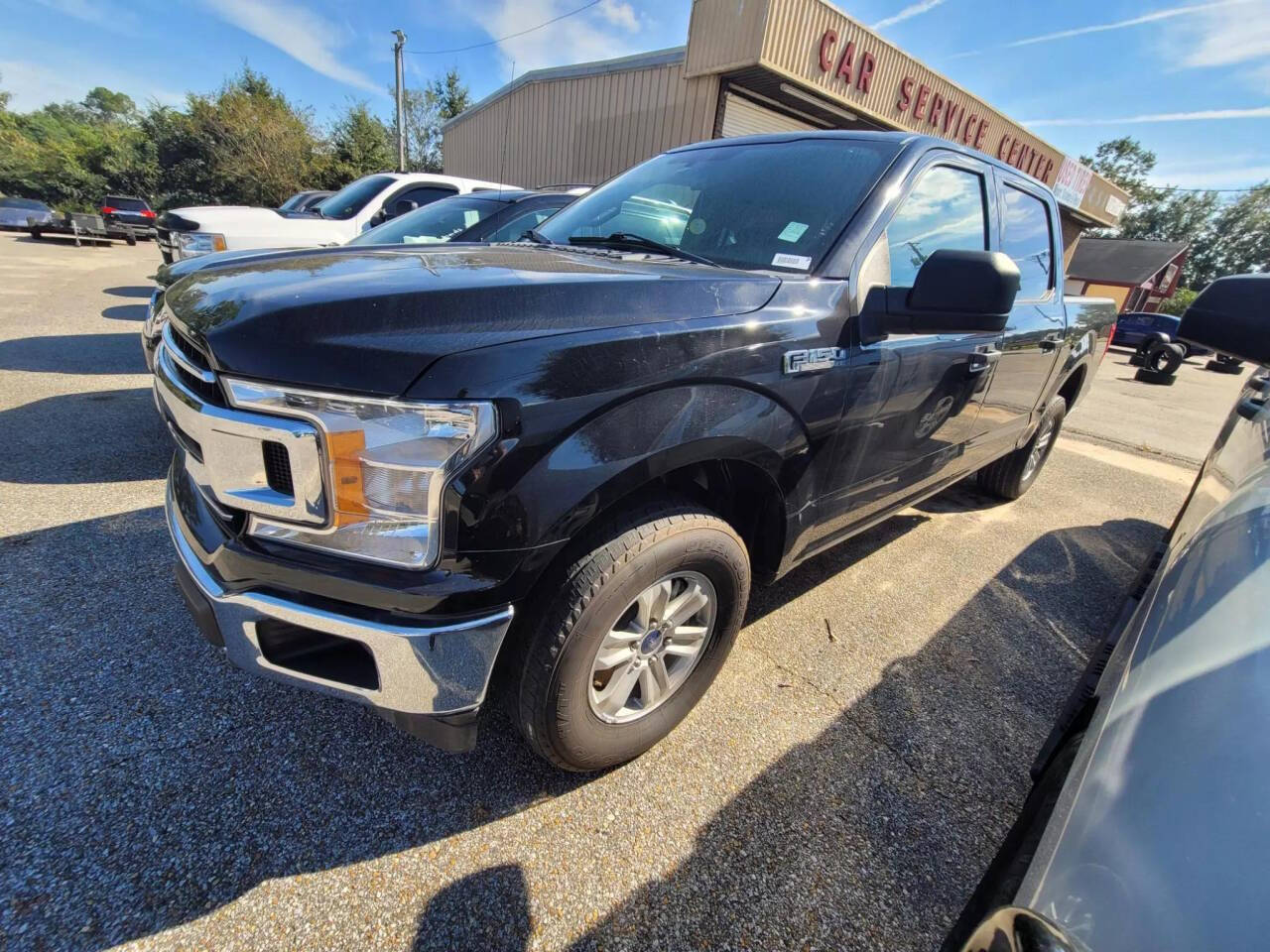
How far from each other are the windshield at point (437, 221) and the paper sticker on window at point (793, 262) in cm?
386

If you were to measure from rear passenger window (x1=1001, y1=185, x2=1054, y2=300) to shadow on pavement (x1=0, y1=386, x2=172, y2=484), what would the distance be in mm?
4717

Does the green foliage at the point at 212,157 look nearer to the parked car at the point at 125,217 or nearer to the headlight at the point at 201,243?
the parked car at the point at 125,217

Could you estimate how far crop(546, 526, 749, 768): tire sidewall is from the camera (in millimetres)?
1459

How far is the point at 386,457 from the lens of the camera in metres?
1.17

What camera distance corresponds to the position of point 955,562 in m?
3.37

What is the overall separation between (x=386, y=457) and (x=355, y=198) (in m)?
7.09

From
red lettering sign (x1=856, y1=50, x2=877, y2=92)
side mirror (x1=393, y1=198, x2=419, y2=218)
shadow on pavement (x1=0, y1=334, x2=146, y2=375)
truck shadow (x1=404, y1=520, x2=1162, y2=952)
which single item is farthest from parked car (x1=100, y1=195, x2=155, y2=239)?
truck shadow (x1=404, y1=520, x2=1162, y2=952)

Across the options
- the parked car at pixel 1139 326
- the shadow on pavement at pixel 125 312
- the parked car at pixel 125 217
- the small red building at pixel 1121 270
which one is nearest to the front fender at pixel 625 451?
the shadow on pavement at pixel 125 312

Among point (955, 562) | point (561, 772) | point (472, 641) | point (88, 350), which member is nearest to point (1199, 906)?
point (472, 641)

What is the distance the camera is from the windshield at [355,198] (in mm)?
6711

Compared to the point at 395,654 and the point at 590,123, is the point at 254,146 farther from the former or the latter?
the point at 395,654

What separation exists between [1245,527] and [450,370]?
4.89 ft

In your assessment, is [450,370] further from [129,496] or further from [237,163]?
[237,163]

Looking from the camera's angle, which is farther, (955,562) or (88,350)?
(88,350)
